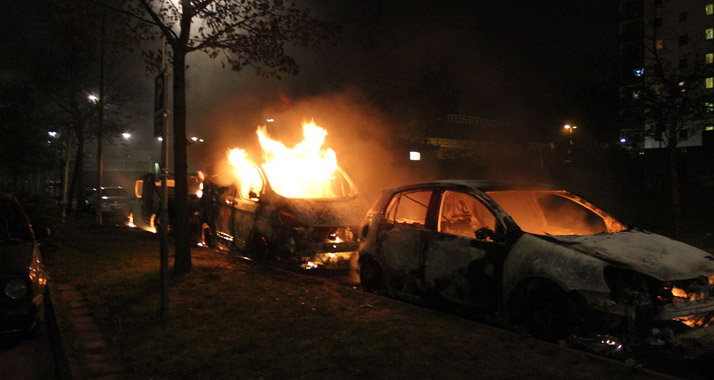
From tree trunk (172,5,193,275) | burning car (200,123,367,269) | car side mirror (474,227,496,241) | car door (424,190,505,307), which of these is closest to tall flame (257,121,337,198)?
burning car (200,123,367,269)

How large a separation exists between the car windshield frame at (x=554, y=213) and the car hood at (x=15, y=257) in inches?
196

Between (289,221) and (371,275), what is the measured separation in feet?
7.32

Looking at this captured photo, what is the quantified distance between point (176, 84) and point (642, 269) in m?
6.61

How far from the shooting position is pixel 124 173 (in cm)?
6794

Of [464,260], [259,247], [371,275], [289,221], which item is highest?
[289,221]

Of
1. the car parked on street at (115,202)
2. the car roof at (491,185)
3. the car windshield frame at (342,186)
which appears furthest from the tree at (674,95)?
the car parked on street at (115,202)

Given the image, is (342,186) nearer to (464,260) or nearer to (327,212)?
(327,212)

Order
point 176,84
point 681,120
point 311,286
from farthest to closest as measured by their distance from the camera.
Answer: point 681,120 < point 176,84 < point 311,286

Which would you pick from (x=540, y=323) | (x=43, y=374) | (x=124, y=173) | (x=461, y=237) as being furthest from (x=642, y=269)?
(x=124, y=173)

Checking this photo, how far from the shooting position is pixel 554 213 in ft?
21.3

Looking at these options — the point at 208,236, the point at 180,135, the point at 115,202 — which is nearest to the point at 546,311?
the point at 180,135

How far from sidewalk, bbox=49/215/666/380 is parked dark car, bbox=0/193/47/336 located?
32 centimetres

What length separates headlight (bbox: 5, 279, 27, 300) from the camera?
5051 mm

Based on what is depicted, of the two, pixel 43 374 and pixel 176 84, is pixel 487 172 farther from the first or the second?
pixel 43 374
